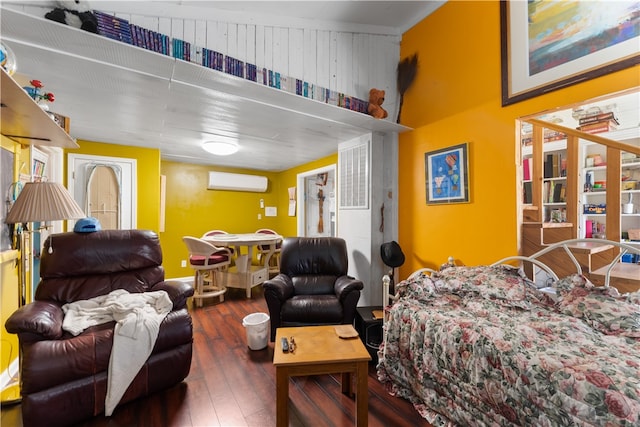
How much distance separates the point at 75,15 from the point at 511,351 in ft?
9.38

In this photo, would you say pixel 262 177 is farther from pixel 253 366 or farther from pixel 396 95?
pixel 253 366

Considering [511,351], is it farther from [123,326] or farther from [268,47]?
[268,47]

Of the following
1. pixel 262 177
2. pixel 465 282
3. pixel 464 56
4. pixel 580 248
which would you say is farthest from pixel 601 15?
pixel 262 177

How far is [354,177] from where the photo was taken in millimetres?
3266

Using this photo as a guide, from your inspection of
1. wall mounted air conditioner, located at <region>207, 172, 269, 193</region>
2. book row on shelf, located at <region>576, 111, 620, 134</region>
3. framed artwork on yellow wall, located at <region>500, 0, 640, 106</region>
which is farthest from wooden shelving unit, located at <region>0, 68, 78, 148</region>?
book row on shelf, located at <region>576, 111, 620, 134</region>

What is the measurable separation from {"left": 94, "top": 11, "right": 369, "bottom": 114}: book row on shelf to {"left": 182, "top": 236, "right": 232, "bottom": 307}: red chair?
2.30 m

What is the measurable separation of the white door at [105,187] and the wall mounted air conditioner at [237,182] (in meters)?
1.40

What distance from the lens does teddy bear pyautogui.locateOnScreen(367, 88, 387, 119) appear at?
2.72 m

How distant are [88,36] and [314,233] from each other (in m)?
4.22

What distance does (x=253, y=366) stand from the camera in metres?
2.12

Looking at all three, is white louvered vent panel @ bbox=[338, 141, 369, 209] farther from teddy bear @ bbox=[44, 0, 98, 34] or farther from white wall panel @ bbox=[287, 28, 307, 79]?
teddy bear @ bbox=[44, 0, 98, 34]

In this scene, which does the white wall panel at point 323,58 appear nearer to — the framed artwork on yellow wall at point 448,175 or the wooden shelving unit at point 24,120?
the framed artwork on yellow wall at point 448,175

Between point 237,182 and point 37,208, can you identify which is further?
point 237,182

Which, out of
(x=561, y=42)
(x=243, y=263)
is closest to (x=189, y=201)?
(x=243, y=263)
